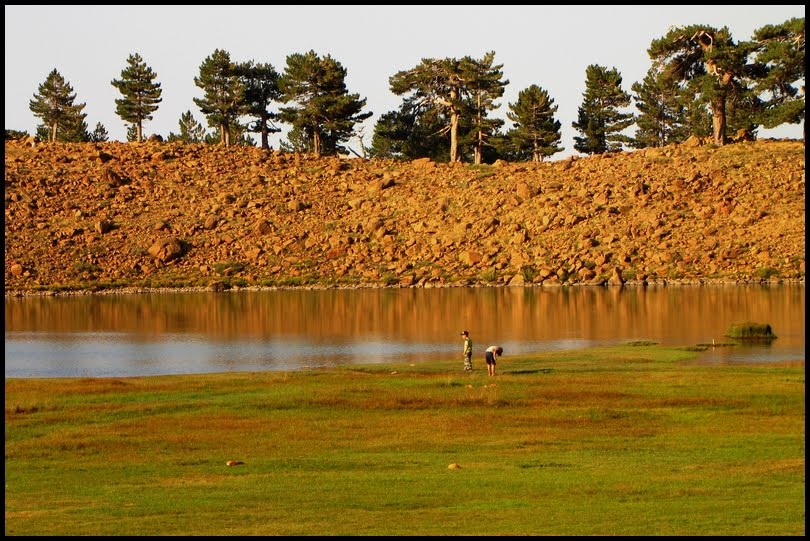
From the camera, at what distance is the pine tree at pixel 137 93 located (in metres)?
127

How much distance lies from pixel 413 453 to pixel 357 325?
3984 cm

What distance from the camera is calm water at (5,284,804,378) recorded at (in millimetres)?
49188

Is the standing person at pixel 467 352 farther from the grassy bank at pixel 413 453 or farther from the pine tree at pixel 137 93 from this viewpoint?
the pine tree at pixel 137 93

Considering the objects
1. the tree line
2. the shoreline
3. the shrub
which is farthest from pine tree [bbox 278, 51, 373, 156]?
the shrub

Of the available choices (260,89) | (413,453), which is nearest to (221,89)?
(260,89)

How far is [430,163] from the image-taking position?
11988cm

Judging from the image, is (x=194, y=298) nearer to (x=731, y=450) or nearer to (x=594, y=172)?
(x=594, y=172)

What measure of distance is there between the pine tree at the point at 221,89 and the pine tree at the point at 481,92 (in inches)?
891

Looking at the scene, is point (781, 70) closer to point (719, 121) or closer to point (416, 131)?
point (719, 121)

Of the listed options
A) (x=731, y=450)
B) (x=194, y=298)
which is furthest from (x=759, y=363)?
(x=194, y=298)

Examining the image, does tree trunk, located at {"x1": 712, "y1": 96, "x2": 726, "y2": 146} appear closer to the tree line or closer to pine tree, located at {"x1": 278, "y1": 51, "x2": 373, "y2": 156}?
the tree line

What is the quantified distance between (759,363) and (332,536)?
30.2m

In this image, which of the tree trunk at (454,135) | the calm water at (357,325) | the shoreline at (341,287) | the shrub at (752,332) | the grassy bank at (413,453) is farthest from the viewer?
the tree trunk at (454,135)

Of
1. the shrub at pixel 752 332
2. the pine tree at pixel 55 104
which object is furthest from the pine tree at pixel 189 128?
the shrub at pixel 752 332
